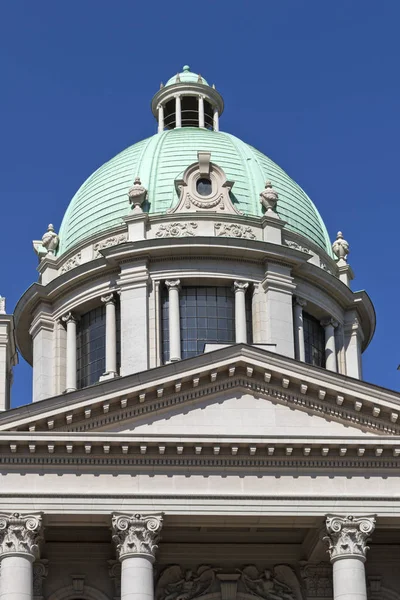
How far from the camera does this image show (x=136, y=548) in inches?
1721

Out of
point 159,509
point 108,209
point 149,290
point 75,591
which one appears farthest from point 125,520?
point 108,209

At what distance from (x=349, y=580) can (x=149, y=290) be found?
18.8m

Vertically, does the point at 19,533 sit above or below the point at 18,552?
above

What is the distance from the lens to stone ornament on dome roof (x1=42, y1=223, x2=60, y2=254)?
6531 cm

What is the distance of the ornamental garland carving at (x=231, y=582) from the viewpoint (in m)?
47.6

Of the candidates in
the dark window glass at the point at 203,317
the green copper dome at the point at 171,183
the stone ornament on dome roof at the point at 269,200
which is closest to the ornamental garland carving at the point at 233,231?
the stone ornament on dome roof at the point at 269,200

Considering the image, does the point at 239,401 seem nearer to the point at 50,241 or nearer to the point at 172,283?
the point at 172,283

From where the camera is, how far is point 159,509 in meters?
44.2

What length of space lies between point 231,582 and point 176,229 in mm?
17776

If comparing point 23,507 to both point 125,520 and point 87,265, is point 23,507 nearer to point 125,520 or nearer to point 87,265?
point 125,520

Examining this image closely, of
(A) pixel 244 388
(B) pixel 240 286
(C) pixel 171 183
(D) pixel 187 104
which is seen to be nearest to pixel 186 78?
(D) pixel 187 104

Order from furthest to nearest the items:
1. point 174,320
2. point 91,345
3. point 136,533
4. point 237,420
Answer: point 91,345 → point 174,320 → point 237,420 → point 136,533

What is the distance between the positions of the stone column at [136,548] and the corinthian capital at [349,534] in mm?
4707

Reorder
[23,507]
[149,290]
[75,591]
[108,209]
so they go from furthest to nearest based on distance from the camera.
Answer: [108,209] → [149,290] → [75,591] → [23,507]
